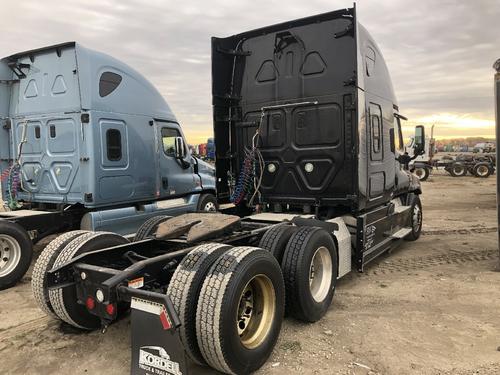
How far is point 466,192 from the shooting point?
1811cm

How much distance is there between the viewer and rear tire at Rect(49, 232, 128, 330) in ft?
12.0

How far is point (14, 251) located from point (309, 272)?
4222mm

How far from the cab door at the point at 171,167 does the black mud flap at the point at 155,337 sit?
592 centimetres

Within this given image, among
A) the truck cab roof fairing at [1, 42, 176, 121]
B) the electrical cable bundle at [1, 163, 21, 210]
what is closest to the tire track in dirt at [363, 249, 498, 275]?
the truck cab roof fairing at [1, 42, 176, 121]

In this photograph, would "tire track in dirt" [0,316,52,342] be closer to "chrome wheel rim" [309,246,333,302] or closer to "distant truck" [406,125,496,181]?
"chrome wheel rim" [309,246,333,302]

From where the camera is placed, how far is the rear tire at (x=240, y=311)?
9.75 ft

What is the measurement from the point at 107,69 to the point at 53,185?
2184 millimetres

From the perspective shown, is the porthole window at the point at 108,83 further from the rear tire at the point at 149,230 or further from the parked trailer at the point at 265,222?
the rear tire at the point at 149,230

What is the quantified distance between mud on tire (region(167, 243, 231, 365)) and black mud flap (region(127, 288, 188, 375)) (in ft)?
0.63

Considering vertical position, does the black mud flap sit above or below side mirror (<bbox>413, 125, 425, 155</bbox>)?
below

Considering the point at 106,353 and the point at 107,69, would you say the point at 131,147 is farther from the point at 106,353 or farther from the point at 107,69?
the point at 106,353

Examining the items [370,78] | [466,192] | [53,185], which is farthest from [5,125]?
[466,192]

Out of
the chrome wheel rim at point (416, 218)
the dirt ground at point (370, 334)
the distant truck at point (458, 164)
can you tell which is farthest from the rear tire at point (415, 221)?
the distant truck at point (458, 164)

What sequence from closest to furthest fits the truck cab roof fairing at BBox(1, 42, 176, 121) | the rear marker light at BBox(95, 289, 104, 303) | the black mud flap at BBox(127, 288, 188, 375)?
the black mud flap at BBox(127, 288, 188, 375), the rear marker light at BBox(95, 289, 104, 303), the truck cab roof fairing at BBox(1, 42, 176, 121)
